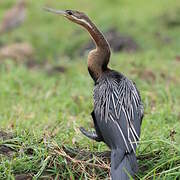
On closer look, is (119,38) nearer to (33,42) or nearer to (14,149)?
(33,42)

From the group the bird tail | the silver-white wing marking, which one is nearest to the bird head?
the silver-white wing marking

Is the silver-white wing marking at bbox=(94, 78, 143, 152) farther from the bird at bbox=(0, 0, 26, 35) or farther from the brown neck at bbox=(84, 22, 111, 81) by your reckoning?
the bird at bbox=(0, 0, 26, 35)

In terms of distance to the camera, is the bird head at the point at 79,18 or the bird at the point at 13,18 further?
the bird at the point at 13,18

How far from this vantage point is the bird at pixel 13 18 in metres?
12.9

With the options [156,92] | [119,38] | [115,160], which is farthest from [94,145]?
[119,38]

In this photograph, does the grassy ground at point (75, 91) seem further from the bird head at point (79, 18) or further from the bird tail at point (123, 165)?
the bird head at point (79, 18)

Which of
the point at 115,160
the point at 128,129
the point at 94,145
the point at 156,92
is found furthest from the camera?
the point at 156,92

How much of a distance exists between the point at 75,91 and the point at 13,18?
573cm

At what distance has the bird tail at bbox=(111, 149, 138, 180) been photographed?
12.0 ft

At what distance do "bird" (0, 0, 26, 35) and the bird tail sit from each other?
9.50 meters

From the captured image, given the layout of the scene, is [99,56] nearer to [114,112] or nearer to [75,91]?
[114,112]

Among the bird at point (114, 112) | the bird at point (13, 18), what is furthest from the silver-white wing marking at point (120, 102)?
the bird at point (13, 18)

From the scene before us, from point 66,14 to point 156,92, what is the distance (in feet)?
9.19

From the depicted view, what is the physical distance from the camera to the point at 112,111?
4.19 metres
